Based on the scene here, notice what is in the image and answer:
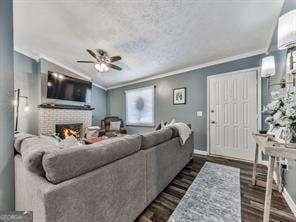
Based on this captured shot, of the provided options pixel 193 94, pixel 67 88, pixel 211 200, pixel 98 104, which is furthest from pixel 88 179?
pixel 98 104

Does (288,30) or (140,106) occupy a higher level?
(288,30)

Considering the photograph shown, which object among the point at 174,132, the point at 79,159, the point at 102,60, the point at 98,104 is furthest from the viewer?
the point at 98,104

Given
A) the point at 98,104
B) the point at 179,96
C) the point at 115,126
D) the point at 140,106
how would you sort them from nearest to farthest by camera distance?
the point at 179,96 → the point at 140,106 → the point at 115,126 → the point at 98,104

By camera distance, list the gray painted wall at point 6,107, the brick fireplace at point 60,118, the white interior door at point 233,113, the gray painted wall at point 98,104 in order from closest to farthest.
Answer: the gray painted wall at point 6,107
the white interior door at point 233,113
the brick fireplace at point 60,118
the gray painted wall at point 98,104

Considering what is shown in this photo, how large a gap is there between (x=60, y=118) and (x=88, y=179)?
4677 millimetres

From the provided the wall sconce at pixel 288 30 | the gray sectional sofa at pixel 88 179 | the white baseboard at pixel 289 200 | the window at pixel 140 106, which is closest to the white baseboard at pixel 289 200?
the white baseboard at pixel 289 200

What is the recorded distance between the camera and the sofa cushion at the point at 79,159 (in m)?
0.98

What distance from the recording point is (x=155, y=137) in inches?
79.4

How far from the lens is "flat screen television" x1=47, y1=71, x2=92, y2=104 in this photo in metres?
4.85

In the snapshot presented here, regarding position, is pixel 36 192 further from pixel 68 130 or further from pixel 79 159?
pixel 68 130

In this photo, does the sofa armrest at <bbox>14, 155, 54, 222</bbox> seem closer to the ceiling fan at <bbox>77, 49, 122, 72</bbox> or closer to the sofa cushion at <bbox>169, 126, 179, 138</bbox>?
the sofa cushion at <bbox>169, 126, 179, 138</bbox>

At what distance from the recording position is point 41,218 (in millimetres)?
891

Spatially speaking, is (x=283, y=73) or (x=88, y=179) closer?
(x=88, y=179)

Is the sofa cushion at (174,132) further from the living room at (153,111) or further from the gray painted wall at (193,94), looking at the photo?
the gray painted wall at (193,94)
